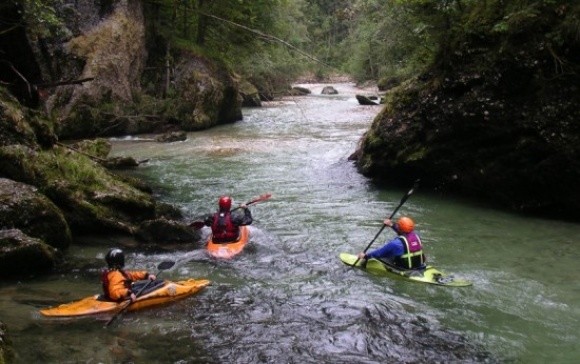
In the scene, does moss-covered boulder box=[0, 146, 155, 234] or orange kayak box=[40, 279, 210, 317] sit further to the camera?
moss-covered boulder box=[0, 146, 155, 234]

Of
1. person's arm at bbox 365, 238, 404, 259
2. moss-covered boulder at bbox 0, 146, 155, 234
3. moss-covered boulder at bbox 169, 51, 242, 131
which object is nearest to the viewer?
person's arm at bbox 365, 238, 404, 259

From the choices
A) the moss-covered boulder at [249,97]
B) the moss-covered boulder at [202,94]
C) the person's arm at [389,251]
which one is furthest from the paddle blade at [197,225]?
the moss-covered boulder at [249,97]

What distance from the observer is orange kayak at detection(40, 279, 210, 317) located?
566 cm

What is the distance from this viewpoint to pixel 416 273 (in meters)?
6.87

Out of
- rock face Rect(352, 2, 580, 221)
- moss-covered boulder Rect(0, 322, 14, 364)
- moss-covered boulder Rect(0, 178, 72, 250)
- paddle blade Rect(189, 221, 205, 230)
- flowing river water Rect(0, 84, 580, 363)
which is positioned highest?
rock face Rect(352, 2, 580, 221)

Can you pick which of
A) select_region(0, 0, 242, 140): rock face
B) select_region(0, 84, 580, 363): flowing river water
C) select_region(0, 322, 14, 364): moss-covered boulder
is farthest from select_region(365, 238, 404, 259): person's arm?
select_region(0, 0, 242, 140): rock face

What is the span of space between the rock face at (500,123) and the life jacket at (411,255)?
3752mm

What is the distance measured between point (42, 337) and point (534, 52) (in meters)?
8.75

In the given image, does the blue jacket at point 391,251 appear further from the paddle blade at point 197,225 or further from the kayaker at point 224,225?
the paddle blade at point 197,225

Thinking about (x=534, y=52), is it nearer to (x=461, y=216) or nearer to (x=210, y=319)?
(x=461, y=216)

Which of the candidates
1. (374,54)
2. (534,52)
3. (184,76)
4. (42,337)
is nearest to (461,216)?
(534,52)

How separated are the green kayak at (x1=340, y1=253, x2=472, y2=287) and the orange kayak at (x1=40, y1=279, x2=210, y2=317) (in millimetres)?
2267

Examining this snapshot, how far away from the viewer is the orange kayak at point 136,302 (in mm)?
5660

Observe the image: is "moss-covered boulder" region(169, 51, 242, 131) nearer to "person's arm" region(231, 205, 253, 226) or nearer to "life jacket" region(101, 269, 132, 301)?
"person's arm" region(231, 205, 253, 226)
